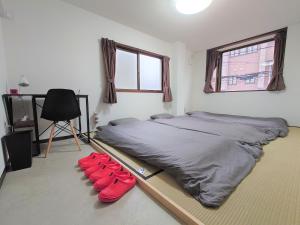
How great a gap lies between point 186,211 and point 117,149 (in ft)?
3.85

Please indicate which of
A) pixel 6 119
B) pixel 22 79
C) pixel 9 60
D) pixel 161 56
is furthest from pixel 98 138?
pixel 161 56

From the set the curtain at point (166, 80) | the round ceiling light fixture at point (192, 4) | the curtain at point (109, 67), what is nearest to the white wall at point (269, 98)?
the curtain at point (166, 80)

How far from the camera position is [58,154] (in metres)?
1.77

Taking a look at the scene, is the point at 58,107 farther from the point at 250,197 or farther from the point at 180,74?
the point at 180,74

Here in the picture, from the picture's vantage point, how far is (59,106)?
5.84 ft

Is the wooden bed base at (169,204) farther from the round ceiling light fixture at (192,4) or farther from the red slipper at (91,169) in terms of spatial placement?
the round ceiling light fixture at (192,4)

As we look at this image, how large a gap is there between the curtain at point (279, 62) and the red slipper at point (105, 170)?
352 centimetres

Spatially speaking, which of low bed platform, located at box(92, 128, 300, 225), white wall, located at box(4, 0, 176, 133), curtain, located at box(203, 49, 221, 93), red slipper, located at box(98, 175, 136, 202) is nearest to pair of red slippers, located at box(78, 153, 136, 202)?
red slipper, located at box(98, 175, 136, 202)

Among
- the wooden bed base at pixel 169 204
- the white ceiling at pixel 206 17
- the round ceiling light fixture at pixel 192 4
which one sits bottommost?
the wooden bed base at pixel 169 204

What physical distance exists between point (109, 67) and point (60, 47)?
83 cm

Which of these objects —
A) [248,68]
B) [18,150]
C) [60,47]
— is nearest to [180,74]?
[248,68]

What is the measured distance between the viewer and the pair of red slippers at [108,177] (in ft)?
3.24

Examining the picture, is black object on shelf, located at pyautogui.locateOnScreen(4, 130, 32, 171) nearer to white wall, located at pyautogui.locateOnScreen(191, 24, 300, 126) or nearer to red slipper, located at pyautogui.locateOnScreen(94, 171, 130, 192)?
red slipper, located at pyautogui.locateOnScreen(94, 171, 130, 192)

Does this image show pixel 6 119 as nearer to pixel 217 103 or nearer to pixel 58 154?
pixel 58 154
